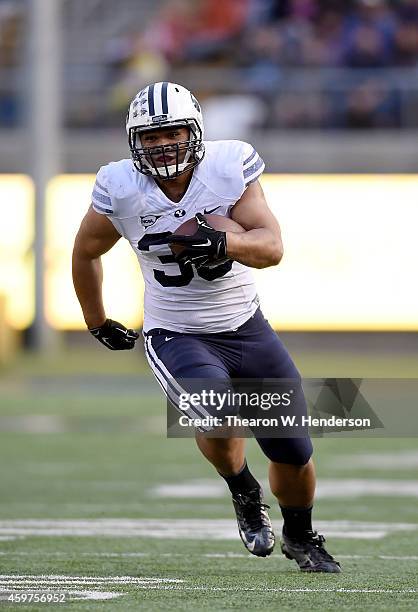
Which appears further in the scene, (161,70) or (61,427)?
(161,70)

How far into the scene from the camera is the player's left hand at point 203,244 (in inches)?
179

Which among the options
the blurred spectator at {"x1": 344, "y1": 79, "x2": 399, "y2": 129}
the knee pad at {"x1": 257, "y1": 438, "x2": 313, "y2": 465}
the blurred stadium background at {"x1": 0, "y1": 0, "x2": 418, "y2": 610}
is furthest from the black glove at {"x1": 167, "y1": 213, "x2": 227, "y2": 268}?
the blurred spectator at {"x1": 344, "y1": 79, "x2": 399, "y2": 129}

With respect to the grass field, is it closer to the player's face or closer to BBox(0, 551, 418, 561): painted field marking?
BBox(0, 551, 418, 561): painted field marking

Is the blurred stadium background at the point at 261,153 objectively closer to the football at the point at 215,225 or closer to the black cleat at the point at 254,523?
the black cleat at the point at 254,523

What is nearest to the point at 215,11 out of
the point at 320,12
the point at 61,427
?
the point at 320,12

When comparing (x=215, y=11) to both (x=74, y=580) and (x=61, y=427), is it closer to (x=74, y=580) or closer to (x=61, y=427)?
(x=61, y=427)

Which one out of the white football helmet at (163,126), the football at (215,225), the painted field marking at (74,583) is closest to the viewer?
the painted field marking at (74,583)

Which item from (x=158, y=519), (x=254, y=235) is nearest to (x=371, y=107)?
(x=158, y=519)

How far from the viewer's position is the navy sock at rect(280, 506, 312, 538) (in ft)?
16.8

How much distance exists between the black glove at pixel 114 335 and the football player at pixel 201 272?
0.25m

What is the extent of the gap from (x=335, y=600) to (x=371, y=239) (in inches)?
467

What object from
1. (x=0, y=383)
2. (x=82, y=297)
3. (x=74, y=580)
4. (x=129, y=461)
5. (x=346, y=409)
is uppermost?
(x=82, y=297)

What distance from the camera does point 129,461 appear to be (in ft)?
28.8

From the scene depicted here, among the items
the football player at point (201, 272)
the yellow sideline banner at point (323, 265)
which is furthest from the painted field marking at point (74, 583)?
the yellow sideline banner at point (323, 265)
